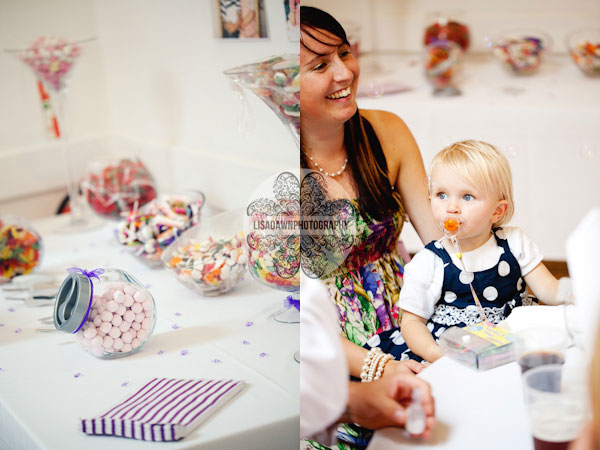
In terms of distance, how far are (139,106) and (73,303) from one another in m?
0.85

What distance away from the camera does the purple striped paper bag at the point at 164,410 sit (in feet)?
2.68

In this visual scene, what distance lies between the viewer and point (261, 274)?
3.30 feet

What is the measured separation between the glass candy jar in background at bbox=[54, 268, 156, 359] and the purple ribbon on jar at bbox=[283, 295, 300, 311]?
19 cm

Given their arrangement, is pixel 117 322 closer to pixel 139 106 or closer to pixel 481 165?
pixel 481 165

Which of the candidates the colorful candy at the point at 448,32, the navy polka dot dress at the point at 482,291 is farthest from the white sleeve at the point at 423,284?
the colorful candy at the point at 448,32

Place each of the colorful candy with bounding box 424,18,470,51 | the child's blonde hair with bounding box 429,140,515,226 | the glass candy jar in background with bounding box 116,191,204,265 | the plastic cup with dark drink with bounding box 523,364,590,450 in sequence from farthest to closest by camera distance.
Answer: the colorful candy with bounding box 424,18,470,51 → the glass candy jar in background with bounding box 116,191,204,265 → the child's blonde hair with bounding box 429,140,515,226 → the plastic cup with dark drink with bounding box 523,364,590,450

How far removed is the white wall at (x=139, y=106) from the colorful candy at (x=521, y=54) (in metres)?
0.56

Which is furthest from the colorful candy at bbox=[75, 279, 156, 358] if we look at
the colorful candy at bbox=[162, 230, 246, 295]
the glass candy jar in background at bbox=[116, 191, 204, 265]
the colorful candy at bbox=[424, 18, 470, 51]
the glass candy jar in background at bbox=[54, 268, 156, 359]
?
the colorful candy at bbox=[424, 18, 470, 51]

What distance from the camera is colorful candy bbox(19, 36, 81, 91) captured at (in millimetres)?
1513

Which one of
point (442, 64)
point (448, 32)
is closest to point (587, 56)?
point (442, 64)

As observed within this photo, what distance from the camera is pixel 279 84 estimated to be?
86 centimetres

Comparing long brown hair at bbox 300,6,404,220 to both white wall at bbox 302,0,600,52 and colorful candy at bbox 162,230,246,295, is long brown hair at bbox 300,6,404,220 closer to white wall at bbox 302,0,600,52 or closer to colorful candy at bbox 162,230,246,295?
colorful candy at bbox 162,230,246,295

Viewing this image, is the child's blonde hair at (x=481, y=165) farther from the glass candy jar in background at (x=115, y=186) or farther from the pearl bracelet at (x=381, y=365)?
the glass candy jar in background at (x=115, y=186)

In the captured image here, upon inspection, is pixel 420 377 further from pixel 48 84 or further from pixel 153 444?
pixel 48 84
